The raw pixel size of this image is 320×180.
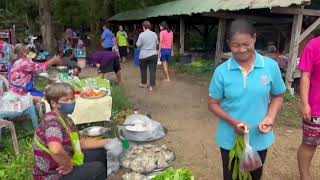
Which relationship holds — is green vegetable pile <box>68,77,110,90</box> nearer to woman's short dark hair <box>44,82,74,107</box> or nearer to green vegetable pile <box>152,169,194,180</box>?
woman's short dark hair <box>44,82,74,107</box>

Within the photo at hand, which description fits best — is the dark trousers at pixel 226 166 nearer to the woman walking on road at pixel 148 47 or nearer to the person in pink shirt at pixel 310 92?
the person in pink shirt at pixel 310 92

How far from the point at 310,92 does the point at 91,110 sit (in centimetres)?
314

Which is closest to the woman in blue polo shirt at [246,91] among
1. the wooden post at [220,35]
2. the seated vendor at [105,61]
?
the seated vendor at [105,61]

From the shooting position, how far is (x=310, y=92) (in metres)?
3.39

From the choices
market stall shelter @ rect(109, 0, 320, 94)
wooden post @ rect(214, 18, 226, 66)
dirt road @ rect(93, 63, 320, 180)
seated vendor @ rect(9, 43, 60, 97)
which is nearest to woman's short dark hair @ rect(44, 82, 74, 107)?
dirt road @ rect(93, 63, 320, 180)

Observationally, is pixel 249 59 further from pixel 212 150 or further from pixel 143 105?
pixel 143 105

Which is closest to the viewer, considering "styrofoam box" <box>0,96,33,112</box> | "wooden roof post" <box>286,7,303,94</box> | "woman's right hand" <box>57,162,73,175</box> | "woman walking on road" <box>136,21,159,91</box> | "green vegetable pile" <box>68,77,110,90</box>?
"woman's right hand" <box>57,162,73,175</box>

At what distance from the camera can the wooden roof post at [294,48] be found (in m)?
8.59

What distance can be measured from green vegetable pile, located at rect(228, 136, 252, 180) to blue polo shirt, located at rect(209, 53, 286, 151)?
0.06 meters

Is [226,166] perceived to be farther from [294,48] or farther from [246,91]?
[294,48]

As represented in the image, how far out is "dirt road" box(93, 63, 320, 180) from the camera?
4.80m

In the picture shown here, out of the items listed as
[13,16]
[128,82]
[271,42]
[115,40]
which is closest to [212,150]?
[128,82]

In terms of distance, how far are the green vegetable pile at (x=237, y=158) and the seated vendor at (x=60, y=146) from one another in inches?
47.7

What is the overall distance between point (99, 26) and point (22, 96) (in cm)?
2347
